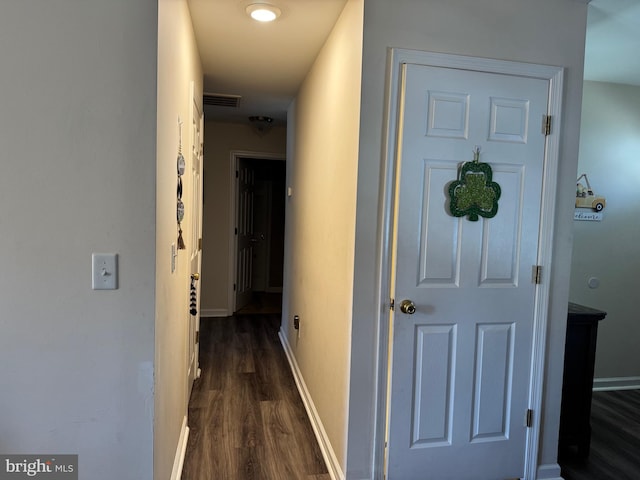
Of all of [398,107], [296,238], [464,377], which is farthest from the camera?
[296,238]

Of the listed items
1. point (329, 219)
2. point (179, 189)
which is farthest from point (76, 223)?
point (329, 219)

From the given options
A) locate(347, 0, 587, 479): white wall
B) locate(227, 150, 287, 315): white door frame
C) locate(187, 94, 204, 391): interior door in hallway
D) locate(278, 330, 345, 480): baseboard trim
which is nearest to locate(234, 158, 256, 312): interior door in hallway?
locate(227, 150, 287, 315): white door frame

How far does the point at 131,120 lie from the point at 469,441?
2.03m

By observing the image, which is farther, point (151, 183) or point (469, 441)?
point (469, 441)

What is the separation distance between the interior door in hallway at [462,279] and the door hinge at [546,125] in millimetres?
22

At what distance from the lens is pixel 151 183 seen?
1.45m

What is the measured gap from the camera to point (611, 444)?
2613 millimetres

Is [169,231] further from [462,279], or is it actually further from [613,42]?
[613,42]

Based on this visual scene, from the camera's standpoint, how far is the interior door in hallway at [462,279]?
193cm

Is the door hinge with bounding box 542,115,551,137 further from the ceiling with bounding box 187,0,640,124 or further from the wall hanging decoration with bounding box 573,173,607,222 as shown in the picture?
the wall hanging decoration with bounding box 573,173,607,222

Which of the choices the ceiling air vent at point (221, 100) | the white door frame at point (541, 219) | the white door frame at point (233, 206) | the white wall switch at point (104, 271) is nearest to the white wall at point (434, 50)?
the white door frame at point (541, 219)

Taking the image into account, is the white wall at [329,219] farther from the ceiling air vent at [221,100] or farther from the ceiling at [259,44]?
the ceiling air vent at [221,100]

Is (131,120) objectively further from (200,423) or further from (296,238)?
(296,238)

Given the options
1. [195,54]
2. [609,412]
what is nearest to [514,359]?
[609,412]
